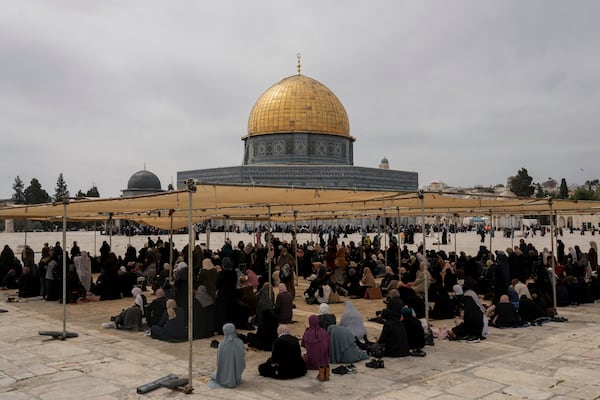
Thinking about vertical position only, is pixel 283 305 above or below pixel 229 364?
above

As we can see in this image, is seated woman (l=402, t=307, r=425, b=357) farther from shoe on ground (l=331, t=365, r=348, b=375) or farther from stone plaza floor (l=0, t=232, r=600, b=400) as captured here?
shoe on ground (l=331, t=365, r=348, b=375)

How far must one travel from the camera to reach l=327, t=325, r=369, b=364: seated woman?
6.87 m

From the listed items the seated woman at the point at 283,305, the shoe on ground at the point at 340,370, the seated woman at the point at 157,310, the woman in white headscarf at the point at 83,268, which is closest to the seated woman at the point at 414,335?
the shoe on ground at the point at 340,370

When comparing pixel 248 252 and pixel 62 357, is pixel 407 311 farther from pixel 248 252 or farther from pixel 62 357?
pixel 248 252

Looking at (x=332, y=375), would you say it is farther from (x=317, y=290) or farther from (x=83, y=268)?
(x=83, y=268)

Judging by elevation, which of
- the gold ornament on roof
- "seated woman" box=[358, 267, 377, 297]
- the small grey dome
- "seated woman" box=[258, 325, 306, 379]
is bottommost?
"seated woman" box=[258, 325, 306, 379]

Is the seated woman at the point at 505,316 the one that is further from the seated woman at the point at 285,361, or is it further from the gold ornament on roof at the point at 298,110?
the gold ornament on roof at the point at 298,110

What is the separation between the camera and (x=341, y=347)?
6875 mm

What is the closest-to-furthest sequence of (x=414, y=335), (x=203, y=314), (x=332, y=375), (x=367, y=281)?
(x=332, y=375), (x=414, y=335), (x=203, y=314), (x=367, y=281)

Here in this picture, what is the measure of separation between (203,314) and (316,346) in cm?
273

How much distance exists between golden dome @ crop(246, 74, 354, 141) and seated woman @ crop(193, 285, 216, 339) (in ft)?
118

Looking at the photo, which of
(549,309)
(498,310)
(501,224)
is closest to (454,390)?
(498,310)

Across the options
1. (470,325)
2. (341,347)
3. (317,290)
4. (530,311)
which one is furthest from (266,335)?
(530,311)

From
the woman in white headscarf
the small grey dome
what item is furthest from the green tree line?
the woman in white headscarf
